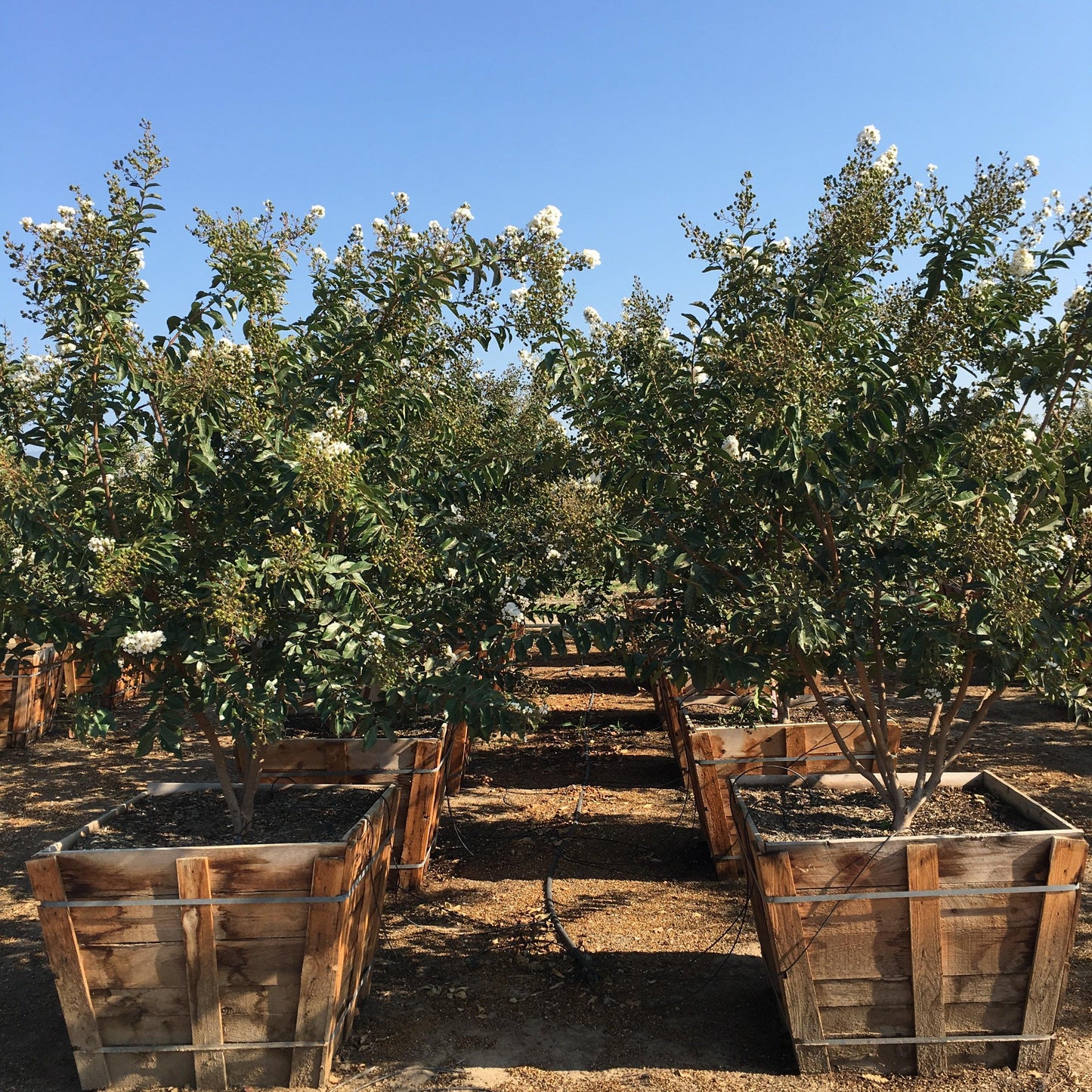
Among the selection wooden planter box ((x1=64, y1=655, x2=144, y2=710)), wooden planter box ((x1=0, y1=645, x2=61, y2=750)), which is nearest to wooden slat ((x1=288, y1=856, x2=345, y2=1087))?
wooden planter box ((x1=64, y1=655, x2=144, y2=710))

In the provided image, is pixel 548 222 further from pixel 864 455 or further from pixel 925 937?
pixel 925 937

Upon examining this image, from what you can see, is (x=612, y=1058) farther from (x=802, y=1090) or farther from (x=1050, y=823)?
(x=1050, y=823)

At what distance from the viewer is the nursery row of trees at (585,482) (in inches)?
128

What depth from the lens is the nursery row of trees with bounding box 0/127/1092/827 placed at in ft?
10.7

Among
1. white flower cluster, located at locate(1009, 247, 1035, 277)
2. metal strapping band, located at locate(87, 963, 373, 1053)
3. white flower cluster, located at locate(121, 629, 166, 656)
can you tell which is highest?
white flower cluster, located at locate(1009, 247, 1035, 277)

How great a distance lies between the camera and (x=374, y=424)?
164 inches

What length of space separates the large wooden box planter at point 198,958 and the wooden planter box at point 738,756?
249 cm

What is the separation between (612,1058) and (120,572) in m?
2.50

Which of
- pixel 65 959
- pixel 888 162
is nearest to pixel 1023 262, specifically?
pixel 888 162

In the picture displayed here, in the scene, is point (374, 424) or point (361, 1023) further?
point (374, 424)

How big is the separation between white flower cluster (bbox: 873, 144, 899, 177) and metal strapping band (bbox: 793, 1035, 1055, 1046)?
3.09 metres

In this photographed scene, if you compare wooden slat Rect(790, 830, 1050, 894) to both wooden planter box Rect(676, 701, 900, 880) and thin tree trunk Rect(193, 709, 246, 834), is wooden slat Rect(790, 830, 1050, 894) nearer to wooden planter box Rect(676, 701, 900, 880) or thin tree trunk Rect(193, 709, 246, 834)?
wooden planter box Rect(676, 701, 900, 880)

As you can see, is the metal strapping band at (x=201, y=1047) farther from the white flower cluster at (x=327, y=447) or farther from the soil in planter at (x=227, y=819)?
the white flower cluster at (x=327, y=447)

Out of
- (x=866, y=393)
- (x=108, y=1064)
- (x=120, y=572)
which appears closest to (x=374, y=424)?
(x=120, y=572)
